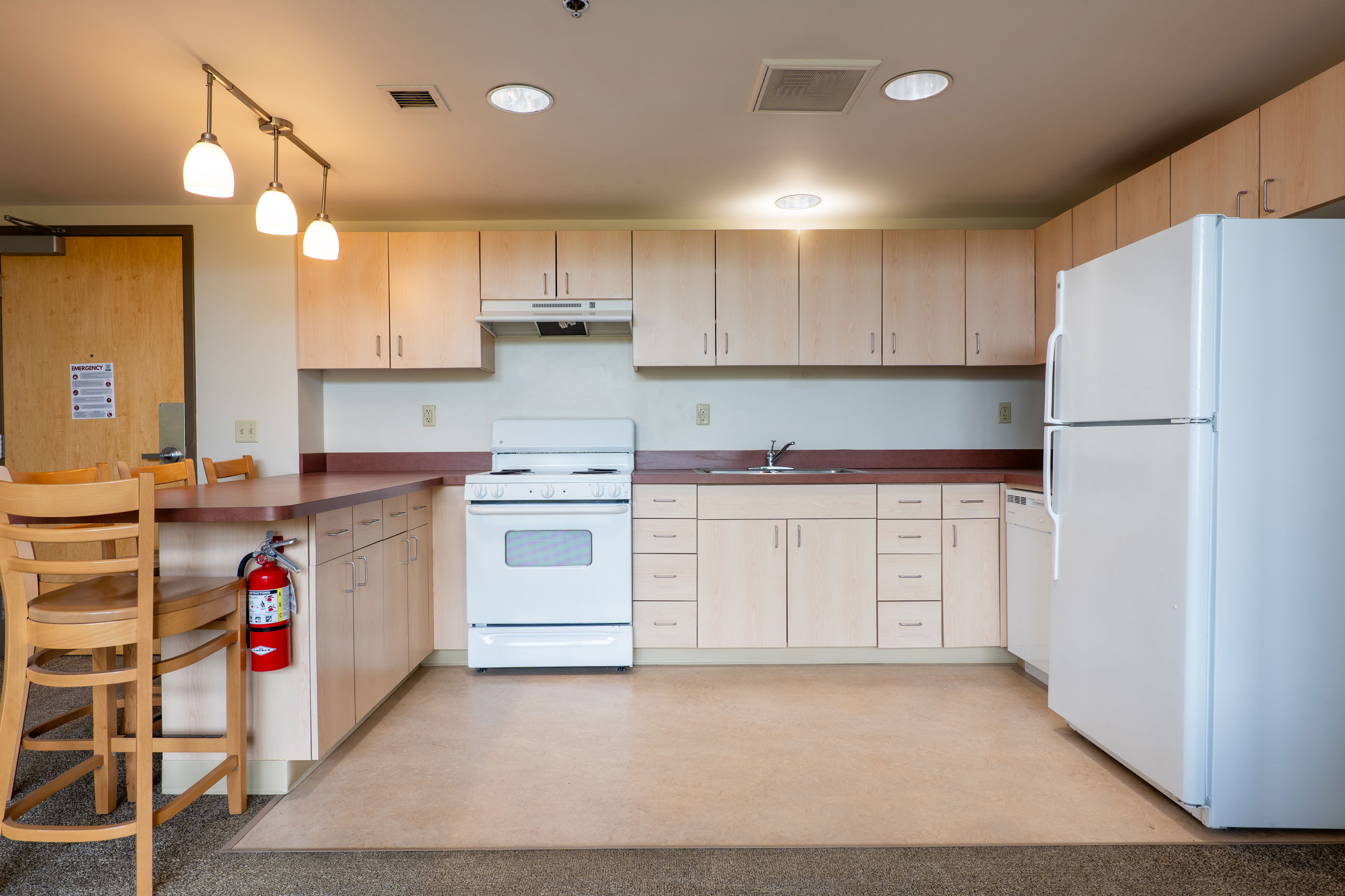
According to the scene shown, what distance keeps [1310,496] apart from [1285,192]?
947 millimetres

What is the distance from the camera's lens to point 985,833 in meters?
1.89

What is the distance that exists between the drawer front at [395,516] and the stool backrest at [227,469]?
594 mm

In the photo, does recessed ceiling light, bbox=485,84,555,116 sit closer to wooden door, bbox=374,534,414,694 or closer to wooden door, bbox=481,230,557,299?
wooden door, bbox=481,230,557,299

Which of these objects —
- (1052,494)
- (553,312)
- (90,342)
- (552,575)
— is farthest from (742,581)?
(90,342)

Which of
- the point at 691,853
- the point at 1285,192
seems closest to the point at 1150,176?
the point at 1285,192

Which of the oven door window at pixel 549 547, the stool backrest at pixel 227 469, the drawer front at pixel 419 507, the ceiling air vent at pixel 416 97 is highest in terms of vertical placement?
the ceiling air vent at pixel 416 97

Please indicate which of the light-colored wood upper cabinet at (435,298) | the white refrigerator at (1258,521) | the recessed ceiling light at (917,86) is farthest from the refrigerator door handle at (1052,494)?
the light-colored wood upper cabinet at (435,298)

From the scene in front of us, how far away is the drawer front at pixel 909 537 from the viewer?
3234mm

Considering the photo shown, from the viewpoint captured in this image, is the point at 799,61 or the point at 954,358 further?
the point at 954,358

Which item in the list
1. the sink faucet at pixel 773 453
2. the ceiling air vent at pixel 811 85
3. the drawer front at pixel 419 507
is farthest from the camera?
the sink faucet at pixel 773 453

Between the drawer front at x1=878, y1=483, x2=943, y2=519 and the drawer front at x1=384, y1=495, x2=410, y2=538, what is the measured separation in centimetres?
210

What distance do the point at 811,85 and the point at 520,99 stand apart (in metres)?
1.00

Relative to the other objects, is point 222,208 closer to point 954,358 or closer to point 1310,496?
point 954,358

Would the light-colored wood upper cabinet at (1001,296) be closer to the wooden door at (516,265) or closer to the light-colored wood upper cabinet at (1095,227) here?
the light-colored wood upper cabinet at (1095,227)
